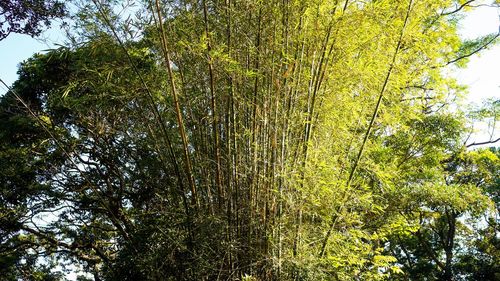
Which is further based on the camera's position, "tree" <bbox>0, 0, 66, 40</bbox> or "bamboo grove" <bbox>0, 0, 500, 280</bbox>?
"tree" <bbox>0, 0, 66, 40</bbox>

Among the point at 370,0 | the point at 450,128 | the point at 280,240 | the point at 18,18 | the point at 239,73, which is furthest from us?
the point at 450,128

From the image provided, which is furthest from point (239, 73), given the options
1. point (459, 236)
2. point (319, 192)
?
point (459, 236)

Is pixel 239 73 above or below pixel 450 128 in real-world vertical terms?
above

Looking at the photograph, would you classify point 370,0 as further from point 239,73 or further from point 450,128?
point 450,128

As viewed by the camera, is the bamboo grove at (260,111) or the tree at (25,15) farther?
the tree at (25,15)

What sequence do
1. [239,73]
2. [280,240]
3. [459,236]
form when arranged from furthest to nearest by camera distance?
1. [459,236]
2. [239,73]
3. [280,240]

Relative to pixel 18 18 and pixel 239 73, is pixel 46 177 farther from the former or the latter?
pixel 239 73

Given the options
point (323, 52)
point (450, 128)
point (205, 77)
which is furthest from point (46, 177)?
point (450, 128)

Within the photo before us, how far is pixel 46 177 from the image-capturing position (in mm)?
5516

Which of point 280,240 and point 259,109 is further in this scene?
point 259,109

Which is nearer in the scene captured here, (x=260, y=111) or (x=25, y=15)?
(x=260, y=111)

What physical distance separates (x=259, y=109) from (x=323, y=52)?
0.51m

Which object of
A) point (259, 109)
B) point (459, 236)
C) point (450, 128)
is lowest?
point (459, 236)

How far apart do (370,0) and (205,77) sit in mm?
1179
